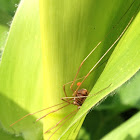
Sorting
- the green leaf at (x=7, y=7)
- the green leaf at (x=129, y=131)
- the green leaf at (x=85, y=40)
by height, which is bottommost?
the green leaf at (x=129, y=131)

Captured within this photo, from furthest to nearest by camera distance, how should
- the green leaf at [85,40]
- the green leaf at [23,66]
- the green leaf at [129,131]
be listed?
the green leaf at [129,131], the green leaf at [23,66], the green leaf at [85,40]

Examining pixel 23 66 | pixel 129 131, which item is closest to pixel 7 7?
pixel 23 66

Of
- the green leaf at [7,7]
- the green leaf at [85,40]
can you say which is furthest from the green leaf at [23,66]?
the green leaf at [7,7]

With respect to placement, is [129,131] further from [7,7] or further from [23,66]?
[7,7]

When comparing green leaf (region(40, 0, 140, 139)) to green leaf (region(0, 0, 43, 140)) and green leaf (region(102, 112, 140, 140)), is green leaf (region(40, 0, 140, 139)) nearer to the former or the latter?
green leaf (region(0, 0, 43, 140))

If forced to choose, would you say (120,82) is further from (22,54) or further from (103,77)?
(22,54)

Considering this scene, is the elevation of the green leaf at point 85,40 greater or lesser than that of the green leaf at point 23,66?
greater

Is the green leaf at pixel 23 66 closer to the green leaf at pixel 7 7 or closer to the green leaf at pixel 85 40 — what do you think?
the green leaf at pixel 85 40
